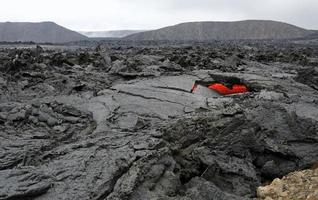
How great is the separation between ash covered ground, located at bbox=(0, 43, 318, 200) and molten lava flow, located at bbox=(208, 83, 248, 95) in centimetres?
20

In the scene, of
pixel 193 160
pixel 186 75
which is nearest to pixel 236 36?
pixel 186 75

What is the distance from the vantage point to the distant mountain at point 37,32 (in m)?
94.2

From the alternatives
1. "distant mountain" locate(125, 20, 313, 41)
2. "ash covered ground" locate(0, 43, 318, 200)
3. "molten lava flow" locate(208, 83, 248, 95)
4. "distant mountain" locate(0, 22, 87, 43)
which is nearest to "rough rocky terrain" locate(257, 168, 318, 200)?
"ash covered ground" locate(0, 43, 318, 200)

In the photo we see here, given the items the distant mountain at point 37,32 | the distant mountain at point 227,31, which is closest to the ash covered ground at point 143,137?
the distant mountain at point 227,31

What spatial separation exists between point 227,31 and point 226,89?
86.3m

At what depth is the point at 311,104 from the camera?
32.3 feet

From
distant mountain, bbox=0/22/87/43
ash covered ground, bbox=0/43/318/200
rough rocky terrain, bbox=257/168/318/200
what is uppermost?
ash covered ground, bbox=0/43/318/200

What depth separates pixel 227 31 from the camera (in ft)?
312

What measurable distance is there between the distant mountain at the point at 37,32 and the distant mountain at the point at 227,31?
15864 mm

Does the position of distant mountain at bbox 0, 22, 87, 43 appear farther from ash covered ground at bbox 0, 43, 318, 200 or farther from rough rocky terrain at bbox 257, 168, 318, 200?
rough rocky terrain at bbox 257, 168, 318, 200

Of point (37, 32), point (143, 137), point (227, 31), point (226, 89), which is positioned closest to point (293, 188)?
point (143, 137)

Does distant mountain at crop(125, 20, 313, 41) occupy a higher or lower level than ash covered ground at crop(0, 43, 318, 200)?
lower

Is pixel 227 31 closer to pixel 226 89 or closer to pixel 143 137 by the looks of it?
pixel 226 89

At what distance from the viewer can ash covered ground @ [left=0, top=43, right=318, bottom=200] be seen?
5.62 m
